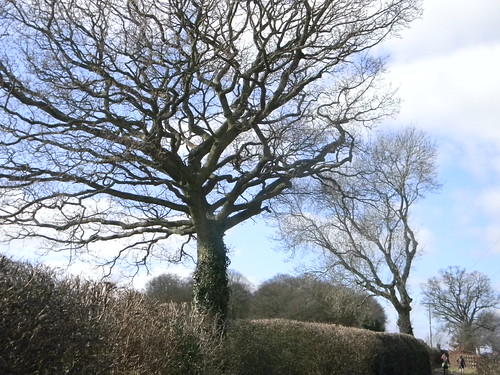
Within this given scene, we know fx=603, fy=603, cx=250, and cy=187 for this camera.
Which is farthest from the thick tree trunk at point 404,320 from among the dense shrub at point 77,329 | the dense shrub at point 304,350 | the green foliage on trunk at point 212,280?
the dense shrub at point 77,329

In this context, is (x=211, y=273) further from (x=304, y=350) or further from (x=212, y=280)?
(x=304, y=350)

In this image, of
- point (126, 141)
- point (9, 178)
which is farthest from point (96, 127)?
point (9, 178)

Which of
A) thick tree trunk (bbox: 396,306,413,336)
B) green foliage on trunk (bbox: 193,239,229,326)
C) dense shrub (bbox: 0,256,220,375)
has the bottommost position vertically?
dense shrub (bbox: 0,256,220,375)

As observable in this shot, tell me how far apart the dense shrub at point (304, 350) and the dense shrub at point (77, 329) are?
4.21 meters

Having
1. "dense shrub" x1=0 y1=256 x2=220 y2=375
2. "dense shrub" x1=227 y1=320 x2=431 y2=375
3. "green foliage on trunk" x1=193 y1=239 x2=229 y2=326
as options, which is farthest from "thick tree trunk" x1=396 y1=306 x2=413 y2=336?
"dense shrub" x1=0 y1=256 x2=220 y2=375

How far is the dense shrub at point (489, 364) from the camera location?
19856mm

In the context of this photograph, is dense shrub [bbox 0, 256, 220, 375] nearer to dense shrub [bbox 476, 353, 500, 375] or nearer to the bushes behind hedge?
the bushes behind hedge

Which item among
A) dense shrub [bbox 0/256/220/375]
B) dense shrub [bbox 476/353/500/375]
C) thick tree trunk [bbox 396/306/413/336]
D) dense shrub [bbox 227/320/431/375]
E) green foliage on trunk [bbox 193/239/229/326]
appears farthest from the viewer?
thick tree trunk [bbox 396/306/413/336]

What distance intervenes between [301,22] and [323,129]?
3.66 m

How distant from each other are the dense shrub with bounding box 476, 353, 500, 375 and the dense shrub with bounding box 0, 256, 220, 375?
13.3 metres

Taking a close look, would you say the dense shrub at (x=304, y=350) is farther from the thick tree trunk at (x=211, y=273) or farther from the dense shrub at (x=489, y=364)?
the dense shrub at (x=489, y=364)

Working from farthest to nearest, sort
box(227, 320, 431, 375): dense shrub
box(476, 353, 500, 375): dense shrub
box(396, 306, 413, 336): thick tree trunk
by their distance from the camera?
box(396, 306, 413, 336): thick tree trunk, box(476, 353, 500, 375): dense shrub, box(227, 320, 431, 375): dense shrub

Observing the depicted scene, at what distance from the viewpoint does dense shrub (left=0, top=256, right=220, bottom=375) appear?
4.96 meters

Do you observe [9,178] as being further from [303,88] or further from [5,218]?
[303,88]
